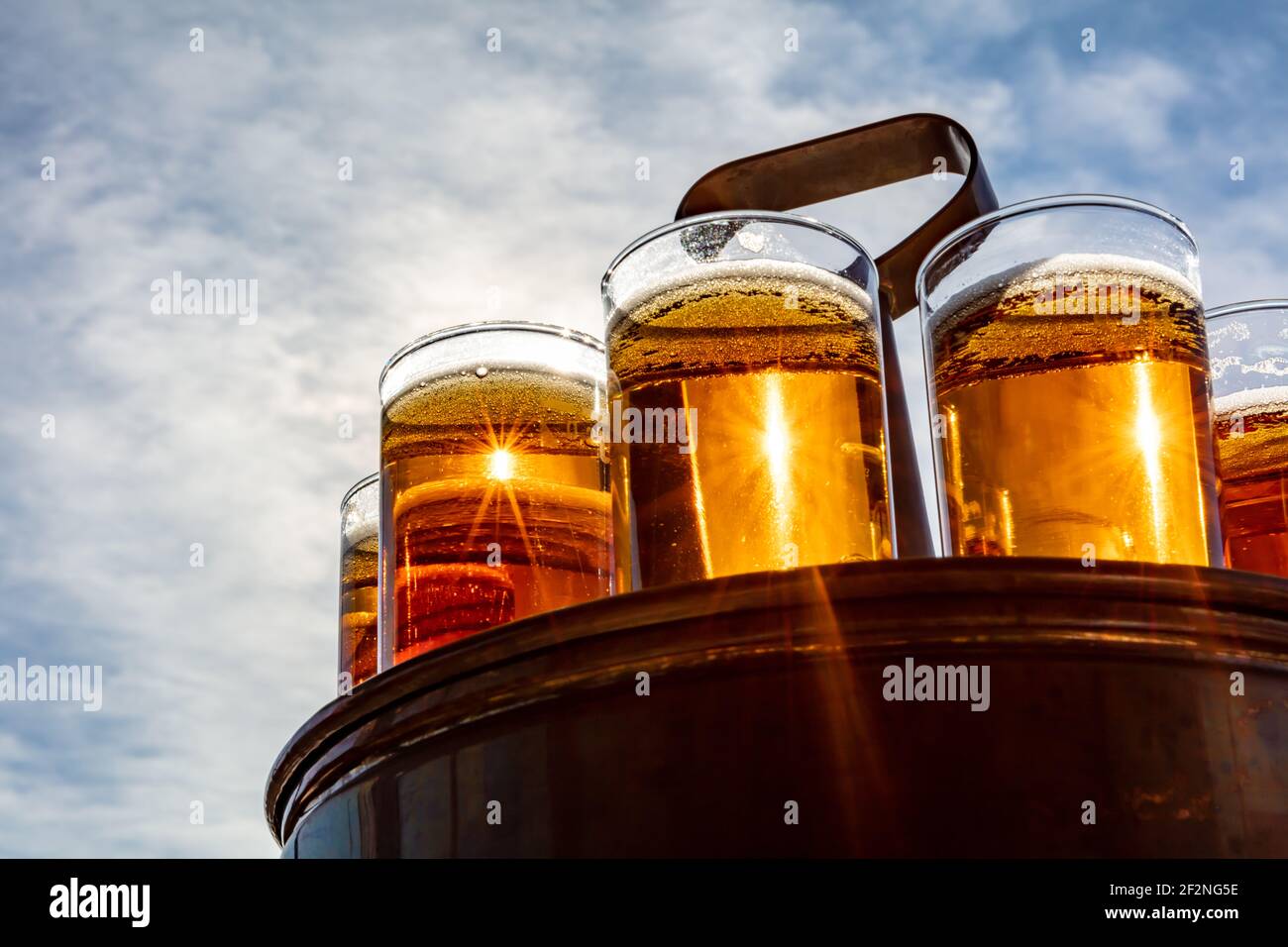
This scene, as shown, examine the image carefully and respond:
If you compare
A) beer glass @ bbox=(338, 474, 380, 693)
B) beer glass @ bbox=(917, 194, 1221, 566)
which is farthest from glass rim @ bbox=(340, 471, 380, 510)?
beer glass @ bbox=(917, 194, 1221, 566)

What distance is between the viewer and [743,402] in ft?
2.98

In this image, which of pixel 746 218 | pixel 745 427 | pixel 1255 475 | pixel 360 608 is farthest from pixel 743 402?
pixel 360 608

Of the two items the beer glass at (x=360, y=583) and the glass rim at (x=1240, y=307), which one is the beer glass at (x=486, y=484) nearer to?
the beer glass at (x=360, y=583)

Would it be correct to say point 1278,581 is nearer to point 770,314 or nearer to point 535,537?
point 770,314

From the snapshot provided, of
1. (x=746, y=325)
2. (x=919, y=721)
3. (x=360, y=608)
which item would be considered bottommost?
(x=919, y=721)

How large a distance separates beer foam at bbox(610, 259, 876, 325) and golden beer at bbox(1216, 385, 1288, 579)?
1.04 ft

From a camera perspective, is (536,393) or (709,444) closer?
(709,444)

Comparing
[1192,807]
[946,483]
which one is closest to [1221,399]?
[946,483]

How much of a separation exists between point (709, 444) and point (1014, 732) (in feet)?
0.96

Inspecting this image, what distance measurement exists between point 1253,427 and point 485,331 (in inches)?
23.6

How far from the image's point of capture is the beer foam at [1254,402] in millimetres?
1104

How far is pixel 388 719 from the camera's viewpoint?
0.82 meters

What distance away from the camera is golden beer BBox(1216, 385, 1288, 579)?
1.04 metres

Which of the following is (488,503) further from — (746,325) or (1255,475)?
(1255,475)
